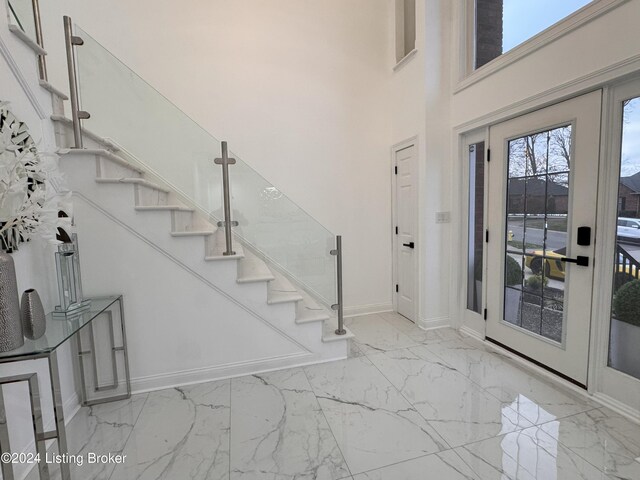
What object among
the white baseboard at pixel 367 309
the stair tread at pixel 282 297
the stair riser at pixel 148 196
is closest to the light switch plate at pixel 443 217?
the white baseboard at pixel 367 309

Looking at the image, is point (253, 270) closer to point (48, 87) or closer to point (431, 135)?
point (48, 87)

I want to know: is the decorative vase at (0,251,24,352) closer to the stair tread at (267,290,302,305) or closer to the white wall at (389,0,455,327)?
the stair tread at (267,290,302,305)

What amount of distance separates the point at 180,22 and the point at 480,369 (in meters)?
4.36

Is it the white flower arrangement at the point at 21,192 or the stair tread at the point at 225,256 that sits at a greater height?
the white flower arrangement at the point at 21,192

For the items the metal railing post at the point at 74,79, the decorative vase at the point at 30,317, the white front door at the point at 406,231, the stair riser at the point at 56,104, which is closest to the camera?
the decorative vase at the point at 30,317

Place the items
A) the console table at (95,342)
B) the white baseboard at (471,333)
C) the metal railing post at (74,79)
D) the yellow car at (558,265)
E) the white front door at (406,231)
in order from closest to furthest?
the console table at (95,342) → the yellow car at (558,265) → the metal railing post at (74,79) → the white baseboard at (471,333) → the white front door at (406,231)

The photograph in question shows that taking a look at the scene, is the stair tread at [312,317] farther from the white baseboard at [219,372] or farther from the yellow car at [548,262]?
the yellow car at [548,262]

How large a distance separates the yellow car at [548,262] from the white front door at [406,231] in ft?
3.71

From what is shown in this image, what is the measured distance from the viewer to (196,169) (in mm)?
2604

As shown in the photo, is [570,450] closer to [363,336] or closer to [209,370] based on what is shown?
[363,336]

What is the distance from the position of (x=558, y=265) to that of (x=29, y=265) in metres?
3.51

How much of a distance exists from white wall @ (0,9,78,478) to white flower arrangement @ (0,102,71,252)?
0.64ft

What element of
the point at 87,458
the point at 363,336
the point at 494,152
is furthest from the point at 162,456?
the point at 494,152

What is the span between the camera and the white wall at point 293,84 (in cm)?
314
